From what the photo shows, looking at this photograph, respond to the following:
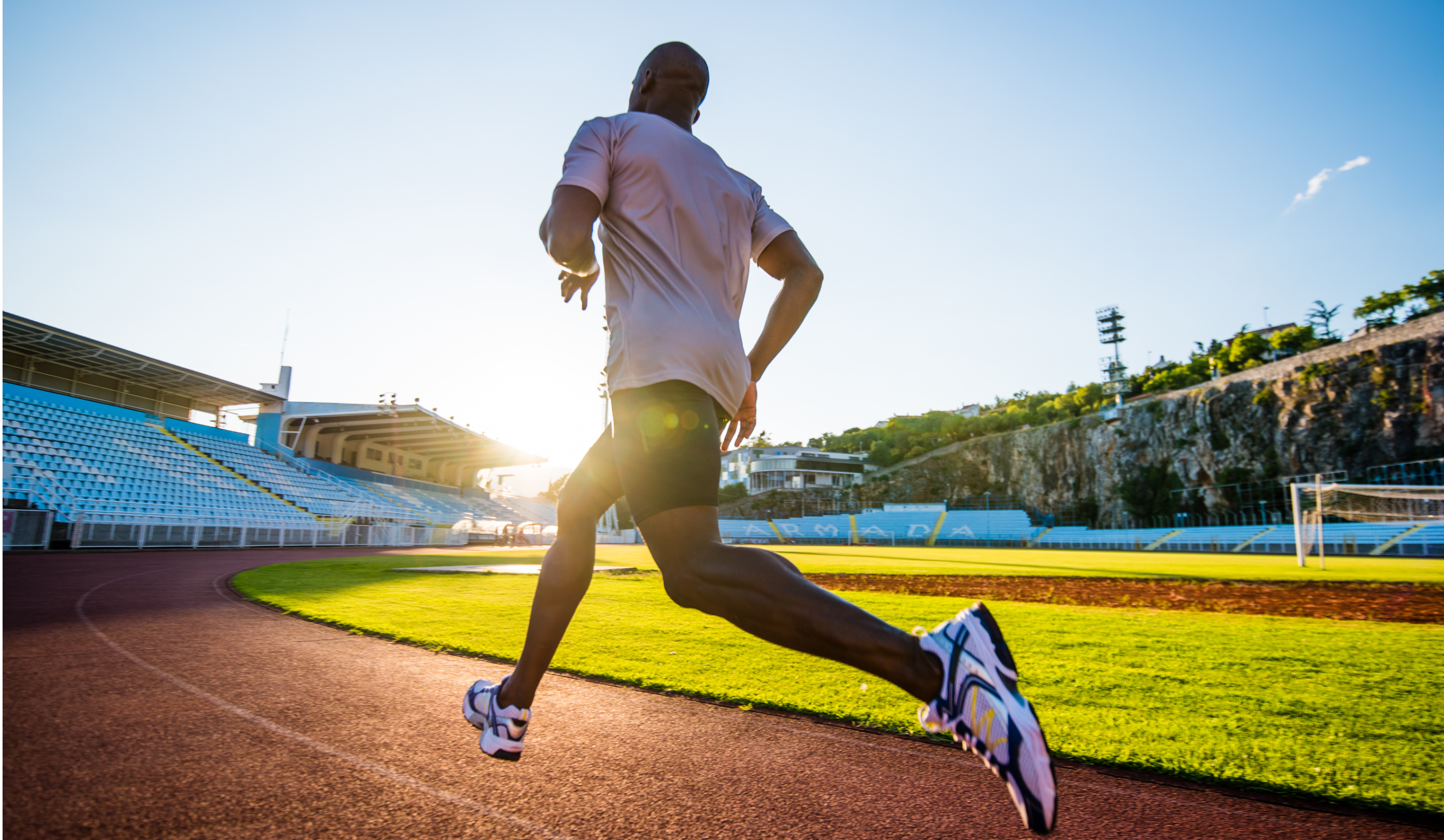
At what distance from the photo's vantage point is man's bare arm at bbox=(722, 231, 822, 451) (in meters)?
1.93

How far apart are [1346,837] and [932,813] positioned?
1085mm

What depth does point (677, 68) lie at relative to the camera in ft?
6.51

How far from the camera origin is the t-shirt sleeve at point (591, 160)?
1.70 metres

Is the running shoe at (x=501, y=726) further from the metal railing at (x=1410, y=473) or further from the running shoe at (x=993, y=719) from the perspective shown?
the metal railing at (x=1410, y=473)

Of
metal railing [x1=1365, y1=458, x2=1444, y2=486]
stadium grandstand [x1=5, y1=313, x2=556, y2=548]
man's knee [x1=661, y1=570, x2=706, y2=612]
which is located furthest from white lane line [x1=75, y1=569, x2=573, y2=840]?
metal railing [x1=1365, y1=458, x2=1444, y2=486]

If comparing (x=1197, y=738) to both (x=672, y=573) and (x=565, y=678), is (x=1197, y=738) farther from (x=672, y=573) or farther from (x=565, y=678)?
(x=565, y=678)

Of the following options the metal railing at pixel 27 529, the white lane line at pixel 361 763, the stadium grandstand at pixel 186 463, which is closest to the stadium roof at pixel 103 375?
the stadium grandstand at pixel 186 463

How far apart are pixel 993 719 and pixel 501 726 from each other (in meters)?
1.39

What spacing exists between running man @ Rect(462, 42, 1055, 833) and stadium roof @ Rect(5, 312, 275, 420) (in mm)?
30456

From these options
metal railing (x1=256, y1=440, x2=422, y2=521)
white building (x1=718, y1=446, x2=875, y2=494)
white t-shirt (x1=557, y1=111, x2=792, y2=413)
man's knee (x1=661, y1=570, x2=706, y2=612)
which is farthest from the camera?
white building (x1=718, y1=446, x2=875, y2=494)

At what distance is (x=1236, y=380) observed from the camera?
5516 centimetres

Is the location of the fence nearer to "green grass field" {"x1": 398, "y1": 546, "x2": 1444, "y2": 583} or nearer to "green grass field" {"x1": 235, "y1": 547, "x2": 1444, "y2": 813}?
"green grass field" {"x1": 398, "y1": 546, "x2": 1444, "y2": 583}

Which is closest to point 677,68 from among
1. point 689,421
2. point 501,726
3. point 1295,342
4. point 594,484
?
point 689,421

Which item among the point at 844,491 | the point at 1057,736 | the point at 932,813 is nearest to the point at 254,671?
the point at 932,813
